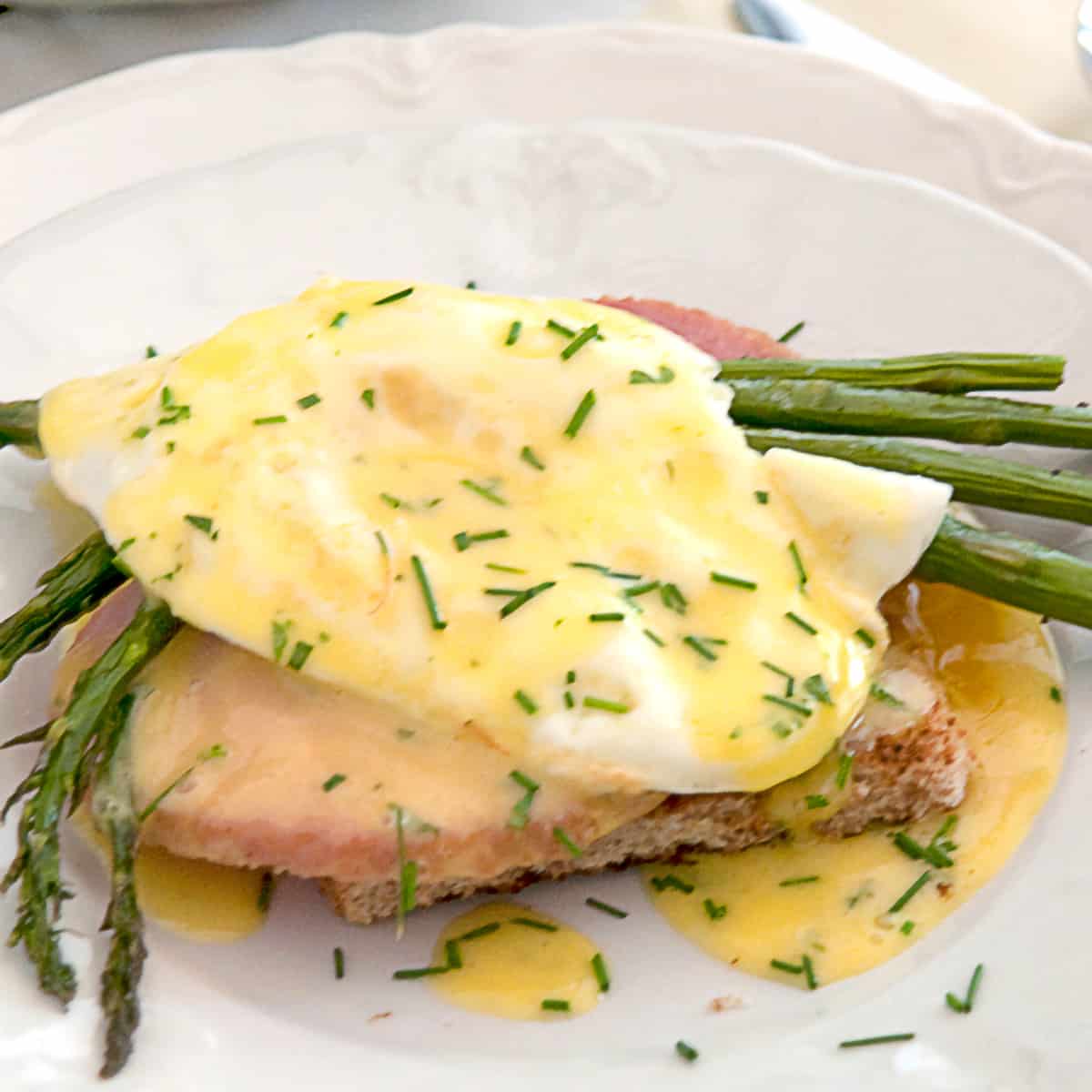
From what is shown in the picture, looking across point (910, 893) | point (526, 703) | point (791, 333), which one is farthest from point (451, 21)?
point (910, 893)

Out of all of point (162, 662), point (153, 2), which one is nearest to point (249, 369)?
point (162, 662)

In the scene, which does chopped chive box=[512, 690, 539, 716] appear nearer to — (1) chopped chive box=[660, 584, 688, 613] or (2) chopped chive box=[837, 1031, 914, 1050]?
(1) chopped chive box=[660, 584, 688, 613]

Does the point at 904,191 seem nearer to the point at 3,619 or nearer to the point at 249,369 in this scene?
the point at 249,369

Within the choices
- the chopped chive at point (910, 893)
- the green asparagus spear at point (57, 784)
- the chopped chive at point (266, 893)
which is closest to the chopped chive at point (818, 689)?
the chopped chive at point (910, 893)

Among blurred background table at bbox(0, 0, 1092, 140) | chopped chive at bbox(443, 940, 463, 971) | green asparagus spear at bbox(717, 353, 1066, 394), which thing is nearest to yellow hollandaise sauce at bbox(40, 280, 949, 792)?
green asparagus spear at bbox(717, 353, 1066, 394)

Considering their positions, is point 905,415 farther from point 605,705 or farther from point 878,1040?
point 878,1040

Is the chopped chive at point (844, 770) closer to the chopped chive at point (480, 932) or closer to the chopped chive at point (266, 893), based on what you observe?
the chopped chive at point (480, 932)
